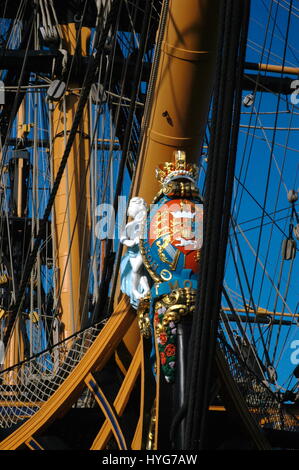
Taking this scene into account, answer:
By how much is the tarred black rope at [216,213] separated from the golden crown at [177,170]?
118 cm

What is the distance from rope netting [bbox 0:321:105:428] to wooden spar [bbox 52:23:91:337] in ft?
13.5

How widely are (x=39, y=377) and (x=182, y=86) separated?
1858mm

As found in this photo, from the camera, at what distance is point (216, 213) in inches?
151

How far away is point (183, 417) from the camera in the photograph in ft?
14.3

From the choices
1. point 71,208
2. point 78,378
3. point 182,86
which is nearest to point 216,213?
point 78,378

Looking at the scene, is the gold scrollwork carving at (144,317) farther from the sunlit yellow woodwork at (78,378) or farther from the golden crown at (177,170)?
the golden crown at (177,170)

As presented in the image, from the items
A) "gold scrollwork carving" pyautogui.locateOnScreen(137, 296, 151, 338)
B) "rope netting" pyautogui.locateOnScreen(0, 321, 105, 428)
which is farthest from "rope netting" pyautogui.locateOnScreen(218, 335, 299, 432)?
"rope netting" pyautogui.locateOnScreen(0, 321, 105, 428)

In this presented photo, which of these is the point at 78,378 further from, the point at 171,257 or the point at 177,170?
the point at 177,170

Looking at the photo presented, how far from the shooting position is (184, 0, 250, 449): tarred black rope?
384cm

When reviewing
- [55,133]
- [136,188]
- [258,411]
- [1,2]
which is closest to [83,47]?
[55,133]

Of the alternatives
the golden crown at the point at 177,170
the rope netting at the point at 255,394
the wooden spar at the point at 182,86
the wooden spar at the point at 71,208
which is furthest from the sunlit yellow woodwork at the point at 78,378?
the wooden spar at the point at 71,208

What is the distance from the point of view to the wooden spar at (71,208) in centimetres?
1031
